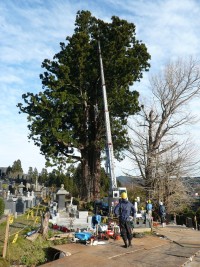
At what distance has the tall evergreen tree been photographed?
2897 cm

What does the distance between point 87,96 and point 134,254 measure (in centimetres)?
2448

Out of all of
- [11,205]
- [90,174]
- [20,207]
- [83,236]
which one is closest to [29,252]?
[83,236]

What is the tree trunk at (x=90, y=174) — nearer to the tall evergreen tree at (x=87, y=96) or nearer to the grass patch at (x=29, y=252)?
the tall evergreen tree at (x=87, y=96)

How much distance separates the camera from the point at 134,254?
9.45 meters

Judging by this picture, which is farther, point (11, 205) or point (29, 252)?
point (11, 205)

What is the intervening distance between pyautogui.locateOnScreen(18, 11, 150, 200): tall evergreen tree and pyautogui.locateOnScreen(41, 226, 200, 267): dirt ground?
18255mm

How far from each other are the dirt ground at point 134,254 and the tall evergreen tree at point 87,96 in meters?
18.3

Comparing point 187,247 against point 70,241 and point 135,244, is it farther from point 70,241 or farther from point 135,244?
point 70,241

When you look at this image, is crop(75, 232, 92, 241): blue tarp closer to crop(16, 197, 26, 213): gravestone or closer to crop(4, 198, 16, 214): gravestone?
crop(4, 198, 16, 214): gravestone

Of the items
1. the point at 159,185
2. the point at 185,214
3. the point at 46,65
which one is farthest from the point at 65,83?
the point at 185,214

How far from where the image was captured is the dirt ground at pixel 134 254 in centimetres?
823

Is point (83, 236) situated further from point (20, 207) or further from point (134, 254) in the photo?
point (20, 207)

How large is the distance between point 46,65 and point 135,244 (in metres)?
24.5

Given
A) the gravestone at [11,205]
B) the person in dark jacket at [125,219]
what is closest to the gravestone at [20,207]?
the gravestone at [11,205]
